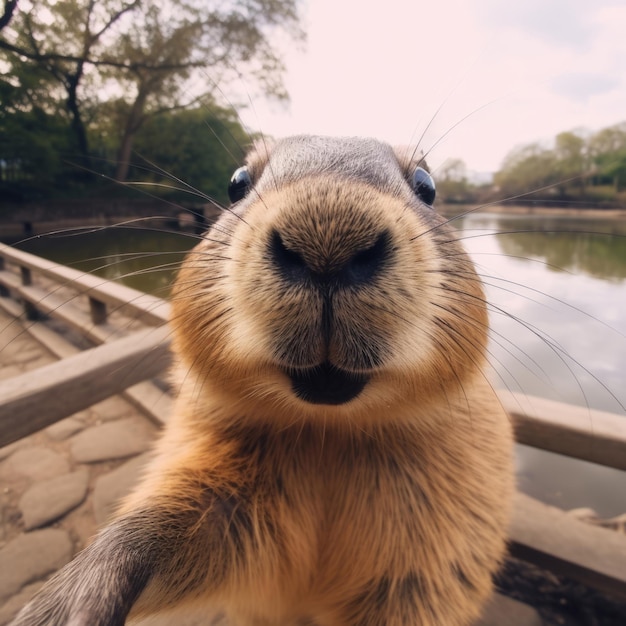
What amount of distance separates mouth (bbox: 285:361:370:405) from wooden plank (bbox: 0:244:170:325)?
85 cm

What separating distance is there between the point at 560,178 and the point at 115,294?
2.80 meters

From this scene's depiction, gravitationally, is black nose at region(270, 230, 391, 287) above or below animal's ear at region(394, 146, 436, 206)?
below

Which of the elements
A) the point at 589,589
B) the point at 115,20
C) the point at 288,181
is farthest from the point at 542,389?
the point at 115,20

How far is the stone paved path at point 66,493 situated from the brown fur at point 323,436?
1.78ft

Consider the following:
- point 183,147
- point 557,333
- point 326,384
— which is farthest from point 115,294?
point 183,147

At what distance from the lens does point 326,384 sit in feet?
2.70

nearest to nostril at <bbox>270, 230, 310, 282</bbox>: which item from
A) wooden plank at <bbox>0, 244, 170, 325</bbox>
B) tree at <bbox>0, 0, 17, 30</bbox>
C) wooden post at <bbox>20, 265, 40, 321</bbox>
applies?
wooden plank at <bbox>0, 244, 170, 325</bbox>

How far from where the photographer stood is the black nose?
2.29ft

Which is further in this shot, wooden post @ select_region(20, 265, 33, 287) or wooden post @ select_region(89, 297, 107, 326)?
wooden post @ select_region(20, 265, 33, 287)

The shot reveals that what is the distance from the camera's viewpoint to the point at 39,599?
94 centimetres

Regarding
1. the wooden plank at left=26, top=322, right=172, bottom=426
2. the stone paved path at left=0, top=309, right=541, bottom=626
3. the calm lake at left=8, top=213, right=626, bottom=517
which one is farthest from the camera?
the wooden plank at left=26, top=322, right=172, bottom=426

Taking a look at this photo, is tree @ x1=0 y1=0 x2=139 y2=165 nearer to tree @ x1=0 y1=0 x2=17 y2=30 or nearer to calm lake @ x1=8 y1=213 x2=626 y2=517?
tree @ x1=0 y1=0 x2=17 y2=30

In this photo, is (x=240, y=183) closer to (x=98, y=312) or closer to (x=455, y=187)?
(x=455, y=187)

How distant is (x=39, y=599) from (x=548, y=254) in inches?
205
